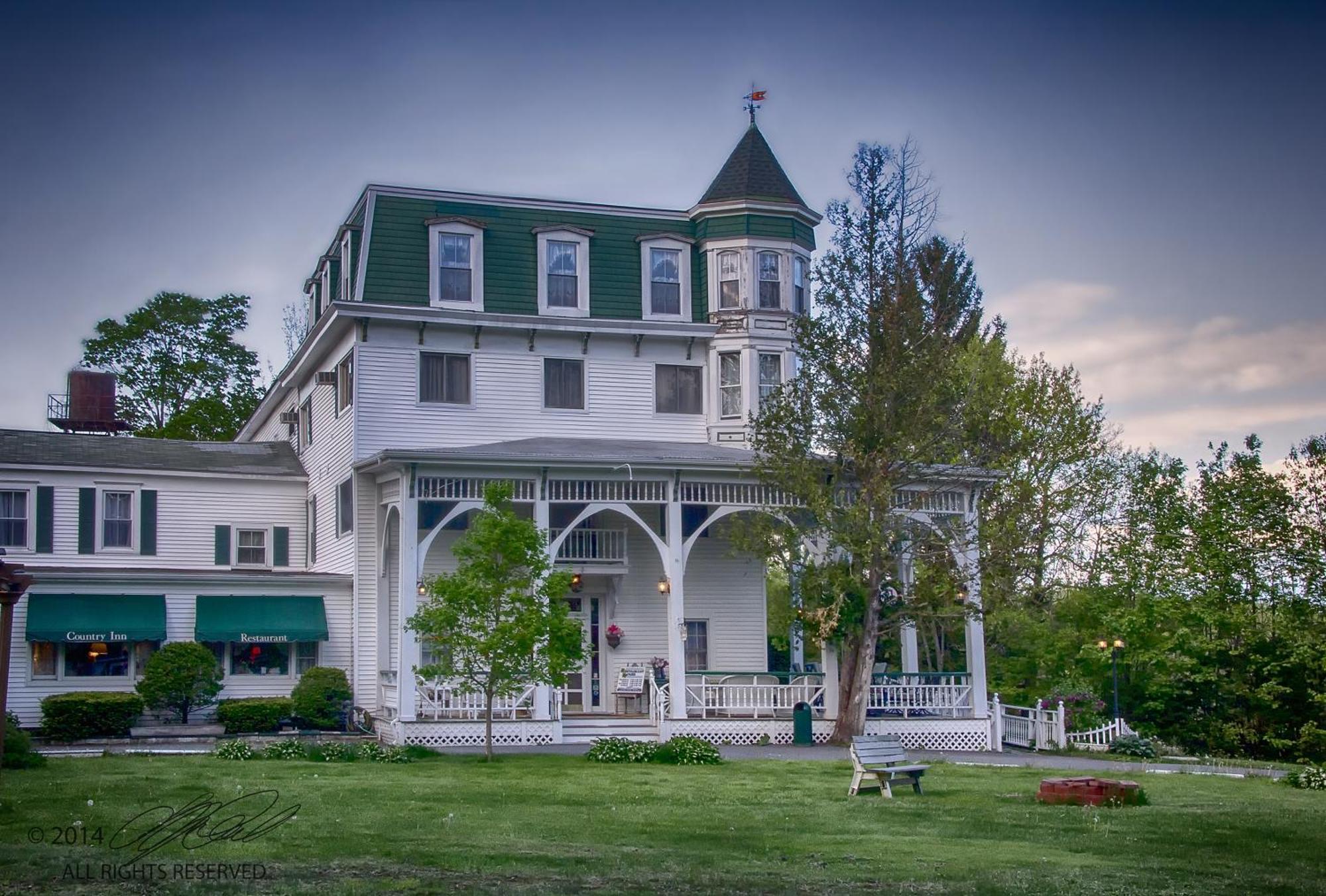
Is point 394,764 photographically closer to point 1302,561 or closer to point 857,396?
point 857,396

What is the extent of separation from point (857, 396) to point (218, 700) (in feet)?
48.9

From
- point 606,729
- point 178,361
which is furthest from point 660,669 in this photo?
point 178,361

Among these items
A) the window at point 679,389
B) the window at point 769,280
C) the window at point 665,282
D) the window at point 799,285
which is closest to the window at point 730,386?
the window at point 679,389

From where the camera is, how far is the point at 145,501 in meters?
32.7

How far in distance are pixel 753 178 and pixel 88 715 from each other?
61.0ft

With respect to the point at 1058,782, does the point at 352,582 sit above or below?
above

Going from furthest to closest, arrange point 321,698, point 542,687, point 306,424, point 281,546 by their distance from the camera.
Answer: point 306,424 < point 281,546 < point 321,698 < point 542,687

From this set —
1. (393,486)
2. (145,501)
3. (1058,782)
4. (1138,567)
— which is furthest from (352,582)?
(1138,567)

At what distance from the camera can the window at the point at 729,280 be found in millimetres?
32406

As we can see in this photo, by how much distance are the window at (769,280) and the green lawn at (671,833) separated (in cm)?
1412

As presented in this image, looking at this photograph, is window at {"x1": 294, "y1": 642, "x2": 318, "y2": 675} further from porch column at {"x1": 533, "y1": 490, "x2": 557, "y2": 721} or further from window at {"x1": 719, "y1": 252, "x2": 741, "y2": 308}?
window at {"x1": 719, "y1": 252, "x2": 741, "y2": 308}

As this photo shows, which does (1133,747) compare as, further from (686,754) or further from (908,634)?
(686,754)

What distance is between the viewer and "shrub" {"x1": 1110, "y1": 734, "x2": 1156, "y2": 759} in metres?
28.3

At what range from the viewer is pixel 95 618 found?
2903cm
